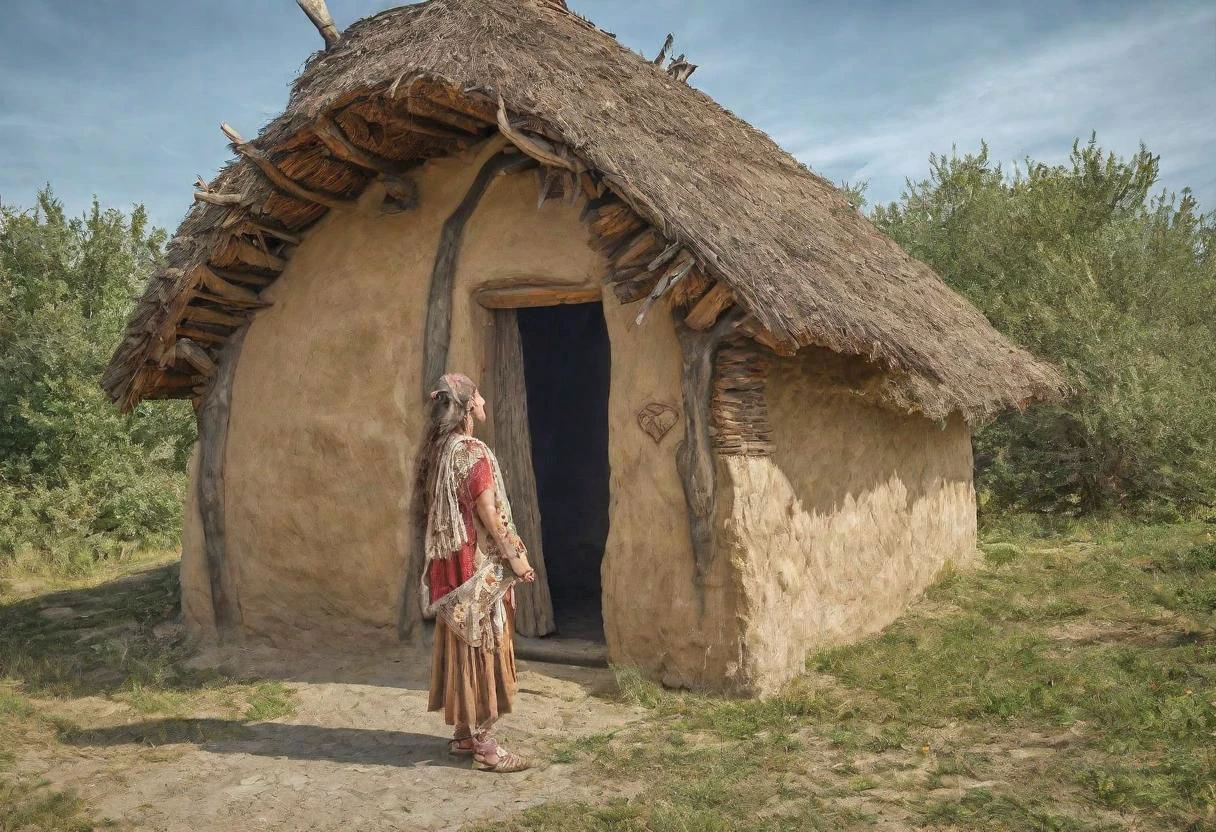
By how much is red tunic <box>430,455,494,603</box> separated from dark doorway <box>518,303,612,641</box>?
4.14 meters

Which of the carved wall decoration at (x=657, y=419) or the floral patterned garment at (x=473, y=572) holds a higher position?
the carved wall decoration at (x=657, y=419)

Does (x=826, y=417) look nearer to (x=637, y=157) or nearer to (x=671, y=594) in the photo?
(x=671, y=594)

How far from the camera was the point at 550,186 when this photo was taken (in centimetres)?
587

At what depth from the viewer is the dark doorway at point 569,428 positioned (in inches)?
347

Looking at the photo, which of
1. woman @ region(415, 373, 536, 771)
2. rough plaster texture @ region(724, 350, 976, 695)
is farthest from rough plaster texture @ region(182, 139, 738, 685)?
woman @ region(415, 373, 536, 771)

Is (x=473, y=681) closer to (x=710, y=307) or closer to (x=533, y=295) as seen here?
(x=710, y=307)

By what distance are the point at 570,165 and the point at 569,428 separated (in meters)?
3.93

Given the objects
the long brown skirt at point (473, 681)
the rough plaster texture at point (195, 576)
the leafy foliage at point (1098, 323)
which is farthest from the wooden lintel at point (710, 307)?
the leafy foliage at point (1098, 323)

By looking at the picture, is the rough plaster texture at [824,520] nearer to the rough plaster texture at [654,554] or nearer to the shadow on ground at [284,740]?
the rough plaster texture at [654,554]

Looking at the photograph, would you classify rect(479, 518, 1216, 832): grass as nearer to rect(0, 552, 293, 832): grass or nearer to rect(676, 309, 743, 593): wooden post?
rect(676, 309, 743, 593): wooden post

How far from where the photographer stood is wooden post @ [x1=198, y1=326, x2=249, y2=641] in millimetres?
6875

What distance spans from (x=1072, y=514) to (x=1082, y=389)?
1.29m

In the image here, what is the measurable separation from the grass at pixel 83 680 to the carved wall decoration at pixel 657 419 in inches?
91.9

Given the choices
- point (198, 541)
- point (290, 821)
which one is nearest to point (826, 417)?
point (290, 821)
